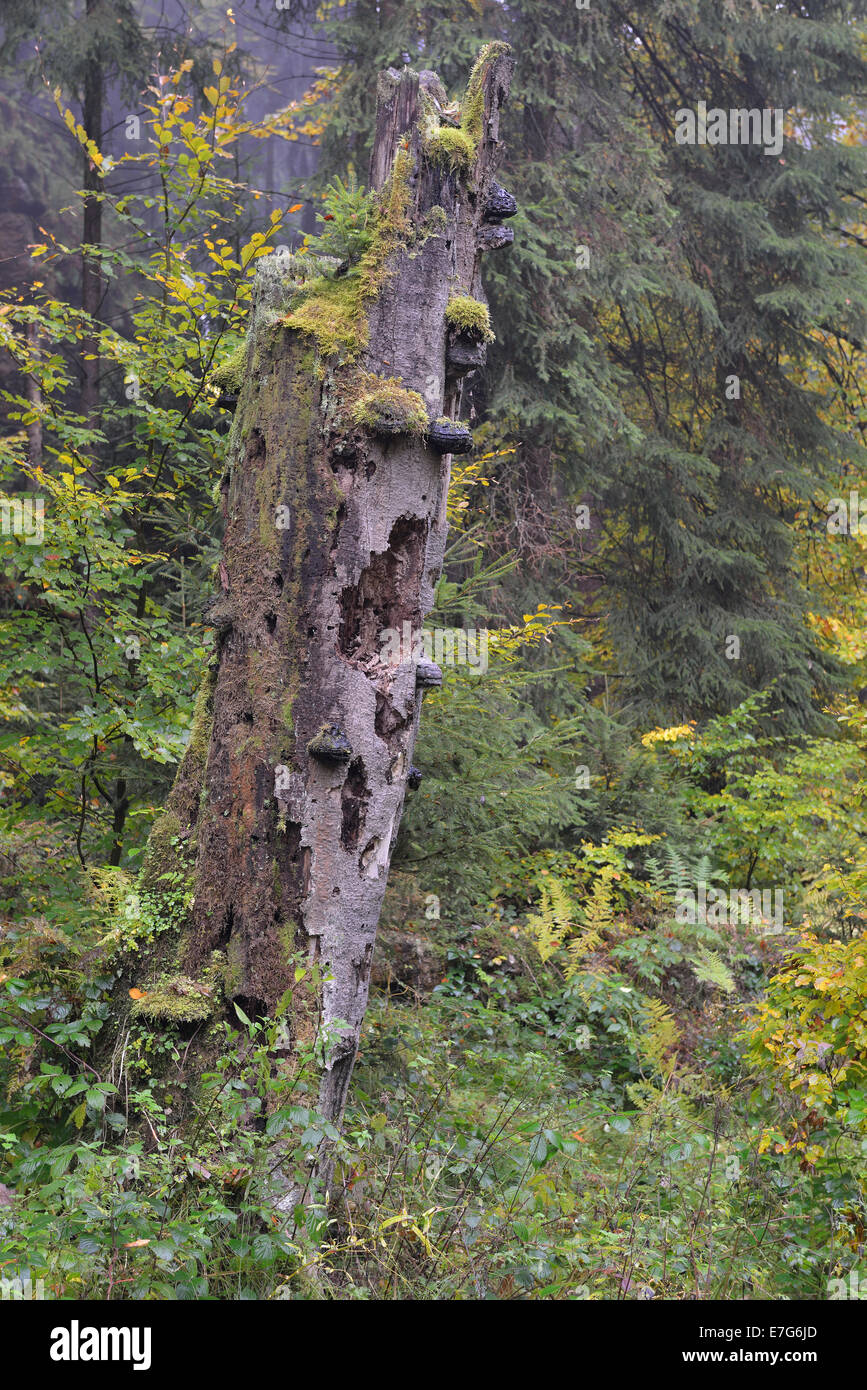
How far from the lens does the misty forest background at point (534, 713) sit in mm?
3623

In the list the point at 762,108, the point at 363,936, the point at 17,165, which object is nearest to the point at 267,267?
the point at 363,936

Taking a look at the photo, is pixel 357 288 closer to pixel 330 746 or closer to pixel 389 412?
pixel 389 412

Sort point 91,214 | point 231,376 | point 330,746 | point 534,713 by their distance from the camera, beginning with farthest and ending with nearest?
point 91,214 < point 534,713 < point 231,376 < point 330,746

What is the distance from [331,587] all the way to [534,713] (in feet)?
21.5

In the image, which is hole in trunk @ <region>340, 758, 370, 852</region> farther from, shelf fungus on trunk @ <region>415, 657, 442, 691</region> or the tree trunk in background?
the tree trunk in background

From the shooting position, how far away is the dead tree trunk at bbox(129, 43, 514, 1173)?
3.77 metres

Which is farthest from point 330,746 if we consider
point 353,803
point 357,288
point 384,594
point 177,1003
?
point 357,288

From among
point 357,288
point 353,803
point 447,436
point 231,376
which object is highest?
point 357,288

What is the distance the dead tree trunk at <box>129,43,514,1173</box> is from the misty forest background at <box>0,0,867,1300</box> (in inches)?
11.3

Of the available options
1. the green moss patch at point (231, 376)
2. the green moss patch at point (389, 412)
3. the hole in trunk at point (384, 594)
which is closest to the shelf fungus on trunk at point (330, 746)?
the hole in trunk at point (384, 594)

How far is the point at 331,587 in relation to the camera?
12.5 ft

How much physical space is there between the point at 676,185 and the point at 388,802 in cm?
1176
